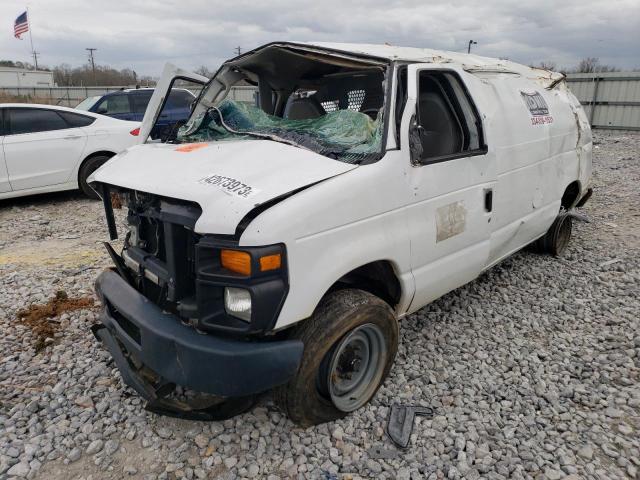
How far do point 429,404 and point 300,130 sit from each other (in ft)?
6.52

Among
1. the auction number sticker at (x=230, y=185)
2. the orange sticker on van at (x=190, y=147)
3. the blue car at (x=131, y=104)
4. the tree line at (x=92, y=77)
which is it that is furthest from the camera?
the tree line at (x=92, y=77)

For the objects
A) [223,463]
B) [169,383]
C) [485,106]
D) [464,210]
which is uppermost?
[485,106]

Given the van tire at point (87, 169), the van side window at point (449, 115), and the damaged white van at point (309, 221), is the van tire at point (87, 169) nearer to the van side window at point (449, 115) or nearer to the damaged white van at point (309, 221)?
the damaged white van at point (309, 221)

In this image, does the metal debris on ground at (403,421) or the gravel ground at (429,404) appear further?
the metal debris on ground at (403,421)

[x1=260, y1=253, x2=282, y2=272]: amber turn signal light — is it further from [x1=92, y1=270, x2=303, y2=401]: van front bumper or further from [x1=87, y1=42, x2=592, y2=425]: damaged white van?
[x1=92, y1=270, x2=303, y2=401]: van front bumper

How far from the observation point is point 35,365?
11.2 feet

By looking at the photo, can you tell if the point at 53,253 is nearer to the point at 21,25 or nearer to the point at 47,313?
the point at 47,313

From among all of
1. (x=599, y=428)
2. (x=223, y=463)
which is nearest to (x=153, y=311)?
(x=223, y=463)

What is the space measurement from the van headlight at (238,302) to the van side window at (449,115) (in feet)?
6.25

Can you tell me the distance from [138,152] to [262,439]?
213 centimetres

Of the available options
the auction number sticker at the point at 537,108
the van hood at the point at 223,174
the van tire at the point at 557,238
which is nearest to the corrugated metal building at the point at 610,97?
the van tire at the point at 557,238

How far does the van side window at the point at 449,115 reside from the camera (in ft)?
11.5

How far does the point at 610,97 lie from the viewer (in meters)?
16.1

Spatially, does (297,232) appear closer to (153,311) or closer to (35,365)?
(153,311)
